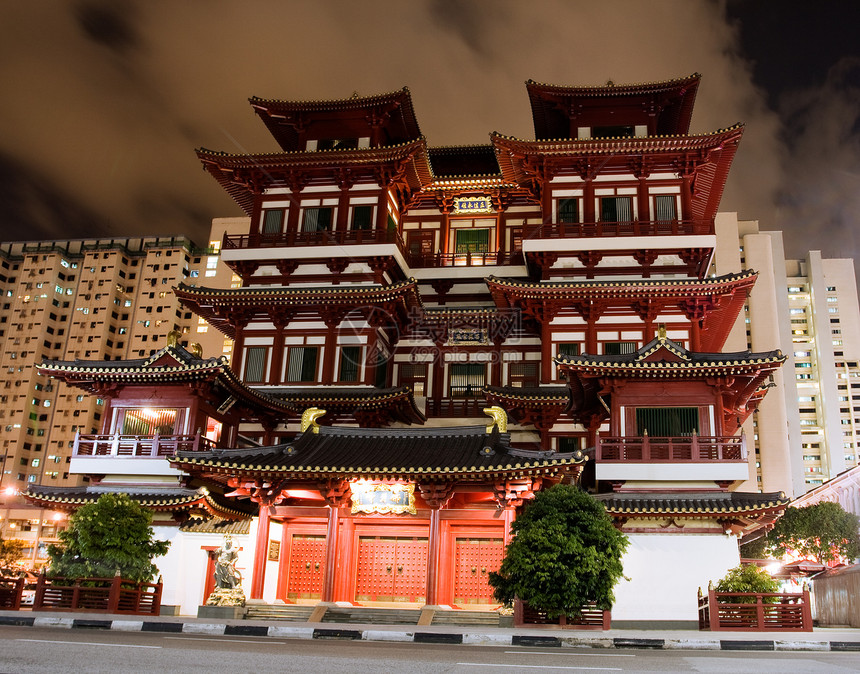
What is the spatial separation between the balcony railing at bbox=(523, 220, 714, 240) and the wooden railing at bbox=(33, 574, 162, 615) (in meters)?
24.7

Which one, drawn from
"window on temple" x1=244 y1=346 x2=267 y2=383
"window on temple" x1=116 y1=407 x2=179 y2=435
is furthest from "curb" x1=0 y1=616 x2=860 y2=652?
"window on temple" x1=244 y1=346 x2=267 y2=383

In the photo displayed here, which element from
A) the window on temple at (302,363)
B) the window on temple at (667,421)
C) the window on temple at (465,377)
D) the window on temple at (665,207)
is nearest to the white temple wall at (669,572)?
the window on temple at (667,421)

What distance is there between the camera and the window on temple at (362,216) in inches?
1693

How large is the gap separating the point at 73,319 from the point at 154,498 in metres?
105

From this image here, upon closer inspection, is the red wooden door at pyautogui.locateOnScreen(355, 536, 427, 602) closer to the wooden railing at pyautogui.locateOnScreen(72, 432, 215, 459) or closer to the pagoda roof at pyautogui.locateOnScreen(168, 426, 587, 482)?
the pagoda roof at pyautogui.locateOnScreen(168, 426, 587, 482)

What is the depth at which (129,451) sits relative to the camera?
106 ft

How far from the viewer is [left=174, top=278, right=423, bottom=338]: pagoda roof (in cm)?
3909

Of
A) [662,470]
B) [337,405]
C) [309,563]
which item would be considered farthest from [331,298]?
[662,470]

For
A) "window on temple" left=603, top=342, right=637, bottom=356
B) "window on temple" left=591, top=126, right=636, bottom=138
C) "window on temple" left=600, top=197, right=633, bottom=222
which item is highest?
"window on temple" left=591, top=126, right=636, bottom=138

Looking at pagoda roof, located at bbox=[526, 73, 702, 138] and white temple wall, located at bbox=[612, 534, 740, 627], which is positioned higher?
pagoda roof, located at bbox=[526, 73, 702, 138]

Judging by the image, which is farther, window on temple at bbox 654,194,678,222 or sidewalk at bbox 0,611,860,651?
window on temple at bbox 654,194,678,222

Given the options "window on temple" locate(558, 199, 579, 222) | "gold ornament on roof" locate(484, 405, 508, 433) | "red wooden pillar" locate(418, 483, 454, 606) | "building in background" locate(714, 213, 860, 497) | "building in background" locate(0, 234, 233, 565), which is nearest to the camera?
"red wooden pillar" locate(418, 483, 454, 606)

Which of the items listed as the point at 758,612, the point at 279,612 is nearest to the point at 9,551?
the point at 279,612

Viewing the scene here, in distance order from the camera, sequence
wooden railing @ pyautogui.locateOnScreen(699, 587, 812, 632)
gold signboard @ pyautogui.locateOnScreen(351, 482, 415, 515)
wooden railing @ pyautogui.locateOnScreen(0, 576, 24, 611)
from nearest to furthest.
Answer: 1. wooden railing @ pyautogui.locateOnScreen(699, 587, 812, 632)
2. wooden railing @ pyautogui.locateOnScreen(0, 576, 24, 611)
3. gold signboard @ pyautogui.locateOnScreen(351, 482, 415, 515)
